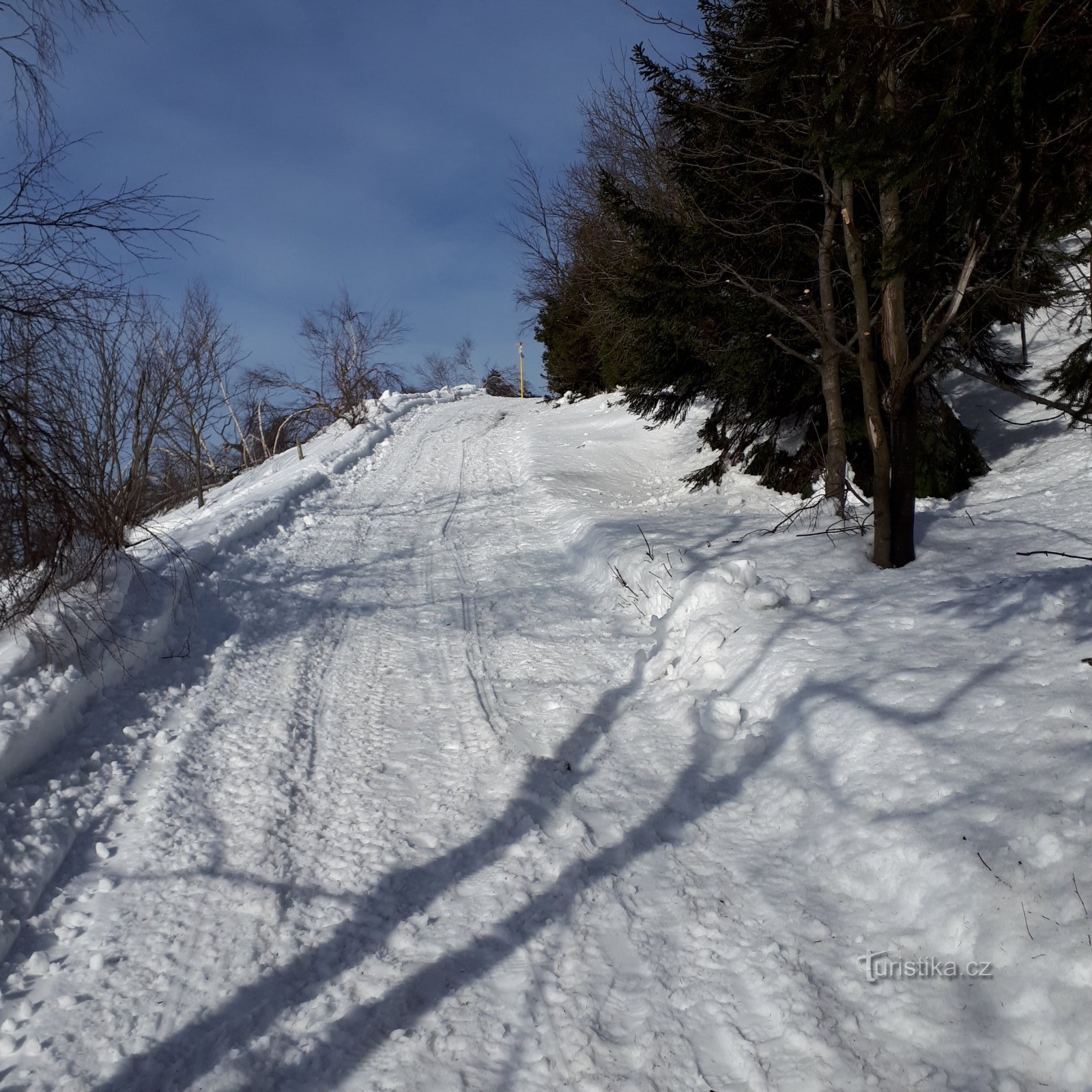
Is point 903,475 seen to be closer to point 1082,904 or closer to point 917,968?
point 1082,904

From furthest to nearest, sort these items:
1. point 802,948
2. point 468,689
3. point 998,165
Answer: point 468,689 → point 998,165 → point 802,948

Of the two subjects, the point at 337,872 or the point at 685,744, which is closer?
the point at 337,872

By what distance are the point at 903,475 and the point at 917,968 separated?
16.5 feet

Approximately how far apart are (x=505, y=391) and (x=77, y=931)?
48238mm

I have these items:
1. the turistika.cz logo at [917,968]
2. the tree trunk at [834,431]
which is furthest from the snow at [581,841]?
the tree trunk at [834,431]

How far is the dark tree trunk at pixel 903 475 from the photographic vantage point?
22.1 ft

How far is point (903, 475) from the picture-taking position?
6.84m

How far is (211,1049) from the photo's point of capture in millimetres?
2621

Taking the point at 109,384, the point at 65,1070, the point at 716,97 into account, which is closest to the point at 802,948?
the point at 65,1070

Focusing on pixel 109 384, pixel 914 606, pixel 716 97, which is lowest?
pixel 914 606

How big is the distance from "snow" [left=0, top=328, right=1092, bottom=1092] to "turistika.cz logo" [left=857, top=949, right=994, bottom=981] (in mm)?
13

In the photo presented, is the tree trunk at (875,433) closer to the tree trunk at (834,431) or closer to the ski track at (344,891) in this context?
the tree trunk at (834,431)

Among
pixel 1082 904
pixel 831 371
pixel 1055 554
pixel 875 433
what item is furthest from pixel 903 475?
pixel 1082 904

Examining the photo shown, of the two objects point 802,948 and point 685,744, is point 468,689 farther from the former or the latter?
point 802,948
